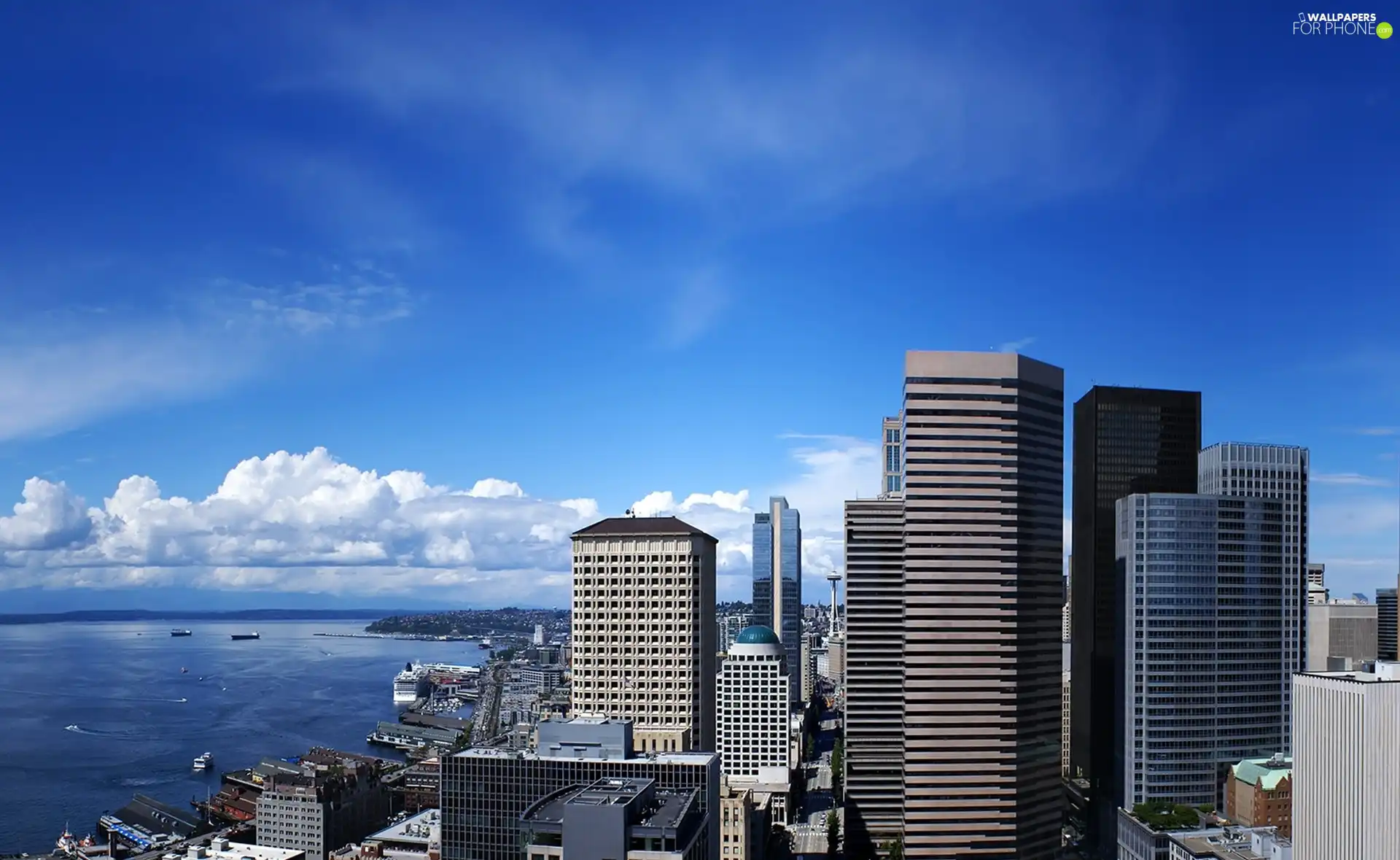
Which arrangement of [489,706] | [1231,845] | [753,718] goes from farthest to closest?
[489,706], [753,718], [1231,845]

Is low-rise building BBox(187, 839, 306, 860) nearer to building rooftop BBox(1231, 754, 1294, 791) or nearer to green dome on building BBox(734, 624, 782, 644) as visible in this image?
green dome on building BBox(734, 624, 782, 644)

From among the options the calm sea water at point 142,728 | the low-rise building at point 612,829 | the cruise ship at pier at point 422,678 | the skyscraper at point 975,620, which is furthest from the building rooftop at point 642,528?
the cruise ship at pier at point 422,678

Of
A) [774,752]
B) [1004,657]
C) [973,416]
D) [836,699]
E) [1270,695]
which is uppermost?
[973,416]

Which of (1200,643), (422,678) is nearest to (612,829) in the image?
(1200,643)

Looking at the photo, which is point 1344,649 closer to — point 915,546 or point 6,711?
point 915,546

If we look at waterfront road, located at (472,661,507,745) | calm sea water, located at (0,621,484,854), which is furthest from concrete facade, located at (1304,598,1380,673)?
calm sea water, located at (0,621,484,854)

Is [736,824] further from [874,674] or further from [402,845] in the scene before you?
[402,845]

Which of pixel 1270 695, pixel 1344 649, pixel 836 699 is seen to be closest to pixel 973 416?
pixel 1270 695
